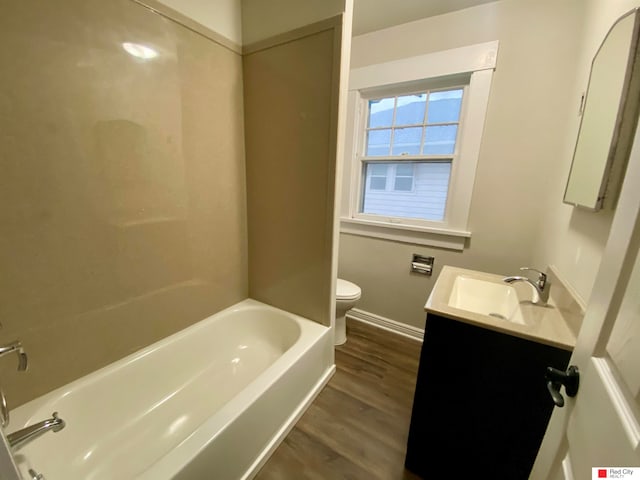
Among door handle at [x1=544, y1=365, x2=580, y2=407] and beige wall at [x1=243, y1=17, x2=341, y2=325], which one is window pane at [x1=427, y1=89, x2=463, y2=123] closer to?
beige wall at [x1=243, y1=17, x2=341, y2=325]

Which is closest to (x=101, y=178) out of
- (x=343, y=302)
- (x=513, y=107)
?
(x=343, y=302)

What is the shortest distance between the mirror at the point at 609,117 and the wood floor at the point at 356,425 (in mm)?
1399

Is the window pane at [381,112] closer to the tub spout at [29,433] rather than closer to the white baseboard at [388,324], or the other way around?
the white baseboard at [388,324]

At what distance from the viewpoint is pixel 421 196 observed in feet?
6.80

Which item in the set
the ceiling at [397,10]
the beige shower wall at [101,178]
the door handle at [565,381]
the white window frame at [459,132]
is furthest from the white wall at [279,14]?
the door handle at [565,381]

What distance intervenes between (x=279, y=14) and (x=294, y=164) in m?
0.83

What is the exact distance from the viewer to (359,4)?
168 centimetres

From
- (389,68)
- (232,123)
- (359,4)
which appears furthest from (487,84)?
(232,123)

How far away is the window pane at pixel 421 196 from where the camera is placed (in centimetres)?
198

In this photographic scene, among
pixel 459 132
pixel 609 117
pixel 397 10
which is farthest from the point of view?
pixel 459 132

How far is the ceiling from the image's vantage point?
5.35 ft

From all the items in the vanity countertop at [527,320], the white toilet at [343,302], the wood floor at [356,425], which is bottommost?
the wood floor at [356,425]
